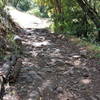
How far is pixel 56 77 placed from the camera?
5328 mm

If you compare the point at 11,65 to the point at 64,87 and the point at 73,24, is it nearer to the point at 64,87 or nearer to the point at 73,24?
the point at 64,87

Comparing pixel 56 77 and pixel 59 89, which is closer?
pixel 59 89

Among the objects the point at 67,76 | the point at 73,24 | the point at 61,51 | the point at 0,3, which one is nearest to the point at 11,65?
the point at 67,76

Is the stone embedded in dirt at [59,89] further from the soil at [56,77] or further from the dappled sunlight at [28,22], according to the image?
the dappled sunlight at [28,22]

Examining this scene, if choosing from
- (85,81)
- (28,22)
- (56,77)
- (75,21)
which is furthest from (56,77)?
(28,22)

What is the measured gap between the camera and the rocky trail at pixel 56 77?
433 cm

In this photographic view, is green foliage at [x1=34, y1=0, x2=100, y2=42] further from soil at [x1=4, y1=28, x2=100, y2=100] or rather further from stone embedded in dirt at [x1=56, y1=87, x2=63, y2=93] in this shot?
stone embedded in dirt at [x1=56, y1=87, x2=63, y2=93]

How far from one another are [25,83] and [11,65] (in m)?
0.74

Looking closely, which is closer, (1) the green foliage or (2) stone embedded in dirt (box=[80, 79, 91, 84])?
(2) stone embedded in dirt (box=[80, 79, 91, 84])

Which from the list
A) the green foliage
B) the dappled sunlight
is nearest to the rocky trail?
the green foliage

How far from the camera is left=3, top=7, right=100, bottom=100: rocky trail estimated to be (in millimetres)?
4332

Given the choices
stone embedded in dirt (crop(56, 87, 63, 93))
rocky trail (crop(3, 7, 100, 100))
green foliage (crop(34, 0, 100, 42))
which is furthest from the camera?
green foliage (crop(34, 0, 100, 42))

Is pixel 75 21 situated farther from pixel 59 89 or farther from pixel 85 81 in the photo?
pixel 59 89

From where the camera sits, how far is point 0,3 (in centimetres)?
927
